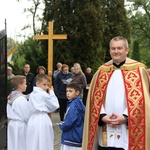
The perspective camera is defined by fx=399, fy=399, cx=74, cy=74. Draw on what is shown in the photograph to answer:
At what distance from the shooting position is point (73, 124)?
5.76m

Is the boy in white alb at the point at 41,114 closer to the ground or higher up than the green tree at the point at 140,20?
closer to the ground

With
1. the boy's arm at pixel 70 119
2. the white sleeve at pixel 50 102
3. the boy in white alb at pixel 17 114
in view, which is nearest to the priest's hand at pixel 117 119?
the boy's arm at pixel 70 119

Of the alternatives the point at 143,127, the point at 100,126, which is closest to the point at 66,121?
the point at 100,126

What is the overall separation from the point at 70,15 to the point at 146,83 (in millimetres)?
16645

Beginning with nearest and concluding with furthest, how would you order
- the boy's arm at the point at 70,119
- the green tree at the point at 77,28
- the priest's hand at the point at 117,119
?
the priest's hand at the point at 117,119 < the boy's arm at the point at 70,119 < the green tree at the point at 77,28

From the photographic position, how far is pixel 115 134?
171 inches

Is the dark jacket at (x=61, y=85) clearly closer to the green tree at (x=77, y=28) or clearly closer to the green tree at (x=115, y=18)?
the green tree at (x=77, y=28)

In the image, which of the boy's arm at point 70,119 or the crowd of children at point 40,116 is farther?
the crowd of children at point 40,116

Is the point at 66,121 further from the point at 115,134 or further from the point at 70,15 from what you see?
the point at 70,15

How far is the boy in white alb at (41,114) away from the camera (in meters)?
6.07

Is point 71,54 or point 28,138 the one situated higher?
point 71,54

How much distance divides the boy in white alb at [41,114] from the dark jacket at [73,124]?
1.39ft

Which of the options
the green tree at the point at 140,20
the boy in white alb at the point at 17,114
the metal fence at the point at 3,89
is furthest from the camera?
the green tree at the point at 140,20

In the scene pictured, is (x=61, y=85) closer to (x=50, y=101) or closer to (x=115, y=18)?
(x=50, y=101)
